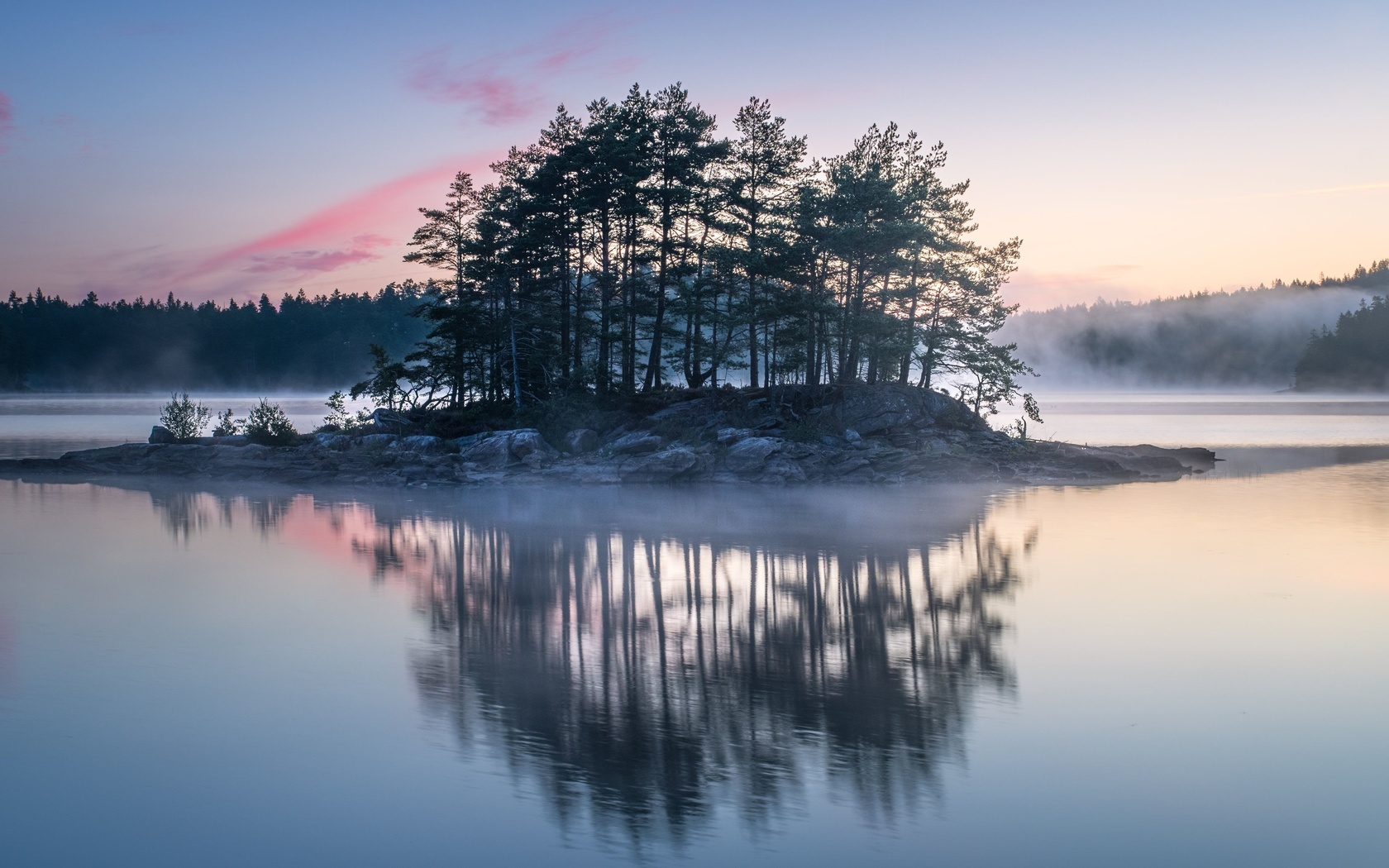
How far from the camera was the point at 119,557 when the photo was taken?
1775 cm

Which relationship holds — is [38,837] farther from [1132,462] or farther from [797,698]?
[1132,462]

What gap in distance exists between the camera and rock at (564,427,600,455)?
34.6 metres

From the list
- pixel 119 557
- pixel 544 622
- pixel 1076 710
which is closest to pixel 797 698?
pixel 1076 710

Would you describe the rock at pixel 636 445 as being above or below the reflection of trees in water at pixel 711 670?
above

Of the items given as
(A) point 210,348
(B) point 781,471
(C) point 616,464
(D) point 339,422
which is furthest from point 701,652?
(A) point 210,348

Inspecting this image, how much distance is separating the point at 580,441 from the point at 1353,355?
14492 cm

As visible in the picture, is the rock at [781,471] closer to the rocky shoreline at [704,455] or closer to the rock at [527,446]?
the rocky shoreline at [704,455]

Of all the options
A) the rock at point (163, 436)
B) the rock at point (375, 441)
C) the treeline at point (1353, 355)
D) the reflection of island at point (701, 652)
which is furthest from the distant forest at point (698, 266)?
the treeline at point (1353, 355)

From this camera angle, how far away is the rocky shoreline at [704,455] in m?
31.7

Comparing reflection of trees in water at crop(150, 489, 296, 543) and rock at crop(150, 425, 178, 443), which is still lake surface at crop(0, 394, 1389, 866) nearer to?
reflection of trees in water at crop(150, 489, 296, 543)

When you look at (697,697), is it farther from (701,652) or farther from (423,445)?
(423,445)

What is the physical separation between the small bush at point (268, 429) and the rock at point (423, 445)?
4.77 meters

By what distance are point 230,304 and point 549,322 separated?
134565mm

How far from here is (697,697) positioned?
9.41 m
